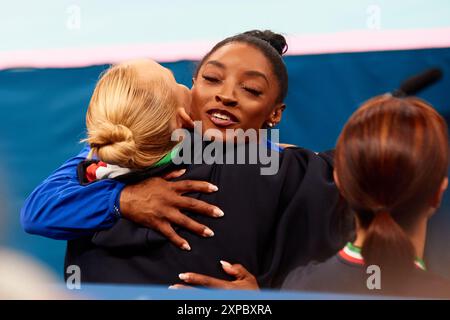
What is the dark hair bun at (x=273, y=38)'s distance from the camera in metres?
1.49

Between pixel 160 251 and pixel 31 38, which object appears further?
pixel 31 38

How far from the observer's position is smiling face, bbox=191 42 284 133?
139cm

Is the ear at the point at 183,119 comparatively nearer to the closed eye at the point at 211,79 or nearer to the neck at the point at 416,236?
the closed eye at the point at 211,79

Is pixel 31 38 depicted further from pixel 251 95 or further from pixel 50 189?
pixel 251 95

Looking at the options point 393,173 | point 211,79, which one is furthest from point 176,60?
point 393,173

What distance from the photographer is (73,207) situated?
141 centimetres

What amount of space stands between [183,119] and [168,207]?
0.17 m

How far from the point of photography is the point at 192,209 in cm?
139

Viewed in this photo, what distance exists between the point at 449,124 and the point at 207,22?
55cm

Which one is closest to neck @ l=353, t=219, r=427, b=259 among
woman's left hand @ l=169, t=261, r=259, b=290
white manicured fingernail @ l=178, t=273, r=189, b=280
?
woman's left hand @ l=169, t=261, r=259, b=290

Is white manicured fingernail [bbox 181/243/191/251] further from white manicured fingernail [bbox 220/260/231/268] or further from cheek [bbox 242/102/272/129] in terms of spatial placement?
cheek [bbox 242/102/272/129]

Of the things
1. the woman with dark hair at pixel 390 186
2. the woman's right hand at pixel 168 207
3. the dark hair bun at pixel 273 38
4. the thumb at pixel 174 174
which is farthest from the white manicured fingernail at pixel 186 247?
the dark hair bun at pixel 273 38

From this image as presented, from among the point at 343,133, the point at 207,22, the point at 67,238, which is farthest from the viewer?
the point at 207,22
